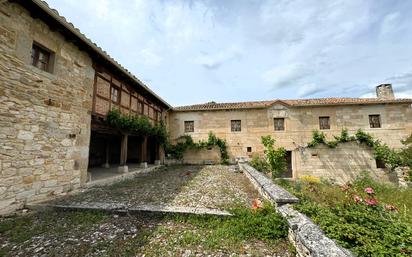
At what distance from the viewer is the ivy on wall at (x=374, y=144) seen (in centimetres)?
1056

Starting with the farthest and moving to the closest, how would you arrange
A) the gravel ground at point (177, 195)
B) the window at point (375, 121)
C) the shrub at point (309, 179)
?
1. the window at point (375, 121)
2. the shrub at point (309, 179)
3. the gravel ground at point (177, 195)

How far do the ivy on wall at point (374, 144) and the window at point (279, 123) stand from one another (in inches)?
74.8

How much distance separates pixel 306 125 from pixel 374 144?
12.5ft

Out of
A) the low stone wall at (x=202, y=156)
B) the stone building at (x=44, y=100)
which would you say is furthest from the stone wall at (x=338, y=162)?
the stone building at (x=44, y=100)

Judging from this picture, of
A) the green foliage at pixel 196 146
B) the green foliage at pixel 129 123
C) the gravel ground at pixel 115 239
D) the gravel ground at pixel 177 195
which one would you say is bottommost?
the gravel ground at pixel 115 239

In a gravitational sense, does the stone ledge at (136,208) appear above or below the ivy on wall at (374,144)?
below

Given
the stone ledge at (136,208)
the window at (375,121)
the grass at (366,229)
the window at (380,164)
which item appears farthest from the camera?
the window at (375,121)

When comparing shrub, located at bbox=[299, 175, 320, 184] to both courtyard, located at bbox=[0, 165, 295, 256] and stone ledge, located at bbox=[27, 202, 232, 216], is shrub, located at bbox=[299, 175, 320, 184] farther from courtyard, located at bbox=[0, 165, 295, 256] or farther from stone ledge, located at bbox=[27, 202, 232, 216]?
stone ledge, located at bbox=[27, 202, 232, 216]

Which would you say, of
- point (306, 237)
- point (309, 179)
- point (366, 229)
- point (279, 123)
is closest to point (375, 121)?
point (279, 123)

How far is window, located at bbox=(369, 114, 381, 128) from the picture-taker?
1188 centimetres

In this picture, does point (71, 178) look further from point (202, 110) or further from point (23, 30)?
point (202, 110)

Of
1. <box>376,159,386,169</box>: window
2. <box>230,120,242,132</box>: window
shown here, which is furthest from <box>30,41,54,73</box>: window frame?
<box>376,159,386,169</box>: window

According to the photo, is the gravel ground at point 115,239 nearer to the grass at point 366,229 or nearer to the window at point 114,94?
the grass at point 366,229

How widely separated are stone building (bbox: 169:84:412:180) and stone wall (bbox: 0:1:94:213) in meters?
8.39
